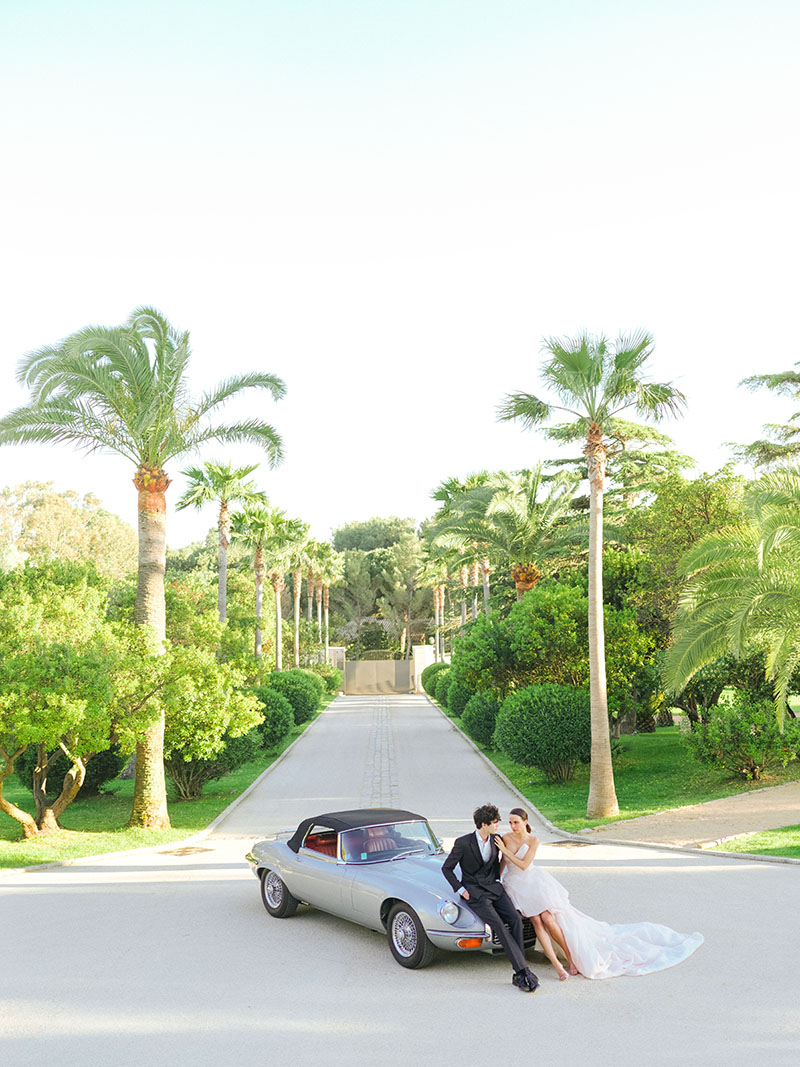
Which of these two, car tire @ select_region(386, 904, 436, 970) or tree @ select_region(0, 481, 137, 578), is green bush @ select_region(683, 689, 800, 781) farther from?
tree @ select_region(0, 481, 137, 578)

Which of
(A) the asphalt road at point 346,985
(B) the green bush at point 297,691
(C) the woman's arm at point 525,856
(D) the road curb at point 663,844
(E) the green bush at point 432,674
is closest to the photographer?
(A) the asphalt road at point 346,985

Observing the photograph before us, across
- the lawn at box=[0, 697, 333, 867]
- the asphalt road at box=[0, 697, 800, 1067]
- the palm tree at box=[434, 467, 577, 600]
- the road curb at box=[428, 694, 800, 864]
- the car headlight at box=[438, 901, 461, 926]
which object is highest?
the palm tree at box=[434, 467, 577, 600]

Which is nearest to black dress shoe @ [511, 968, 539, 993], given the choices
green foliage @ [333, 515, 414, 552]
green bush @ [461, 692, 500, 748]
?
green bush @ [461, 692, 500, 748]

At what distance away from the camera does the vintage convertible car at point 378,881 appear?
7590mm

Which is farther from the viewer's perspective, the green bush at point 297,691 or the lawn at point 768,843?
the green bush at point 297,691

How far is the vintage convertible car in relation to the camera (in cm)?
759

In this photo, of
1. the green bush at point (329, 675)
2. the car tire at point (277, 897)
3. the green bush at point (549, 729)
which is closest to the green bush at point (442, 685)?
the green bush at point (329, 675)

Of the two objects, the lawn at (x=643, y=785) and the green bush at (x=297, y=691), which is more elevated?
the green bush at (x=297, y=691)

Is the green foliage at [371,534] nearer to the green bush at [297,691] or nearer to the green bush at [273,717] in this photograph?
the green bush at [297,691]

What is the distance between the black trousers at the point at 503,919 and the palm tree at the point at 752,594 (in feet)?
31.3

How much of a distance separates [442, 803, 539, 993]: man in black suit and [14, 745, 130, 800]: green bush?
1507 cm

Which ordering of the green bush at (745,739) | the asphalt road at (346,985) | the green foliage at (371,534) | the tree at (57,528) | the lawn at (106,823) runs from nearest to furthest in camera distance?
the asphalt road at (346,985), the lawn at (106,823), the green bush at (745,739), the tree at (57,528), the green foliage at (371,534)

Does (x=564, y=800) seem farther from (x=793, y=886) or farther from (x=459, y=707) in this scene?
(x=459, y=707)

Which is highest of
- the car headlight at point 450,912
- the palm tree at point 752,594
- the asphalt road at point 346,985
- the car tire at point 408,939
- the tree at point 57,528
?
the tree at point 57,528
